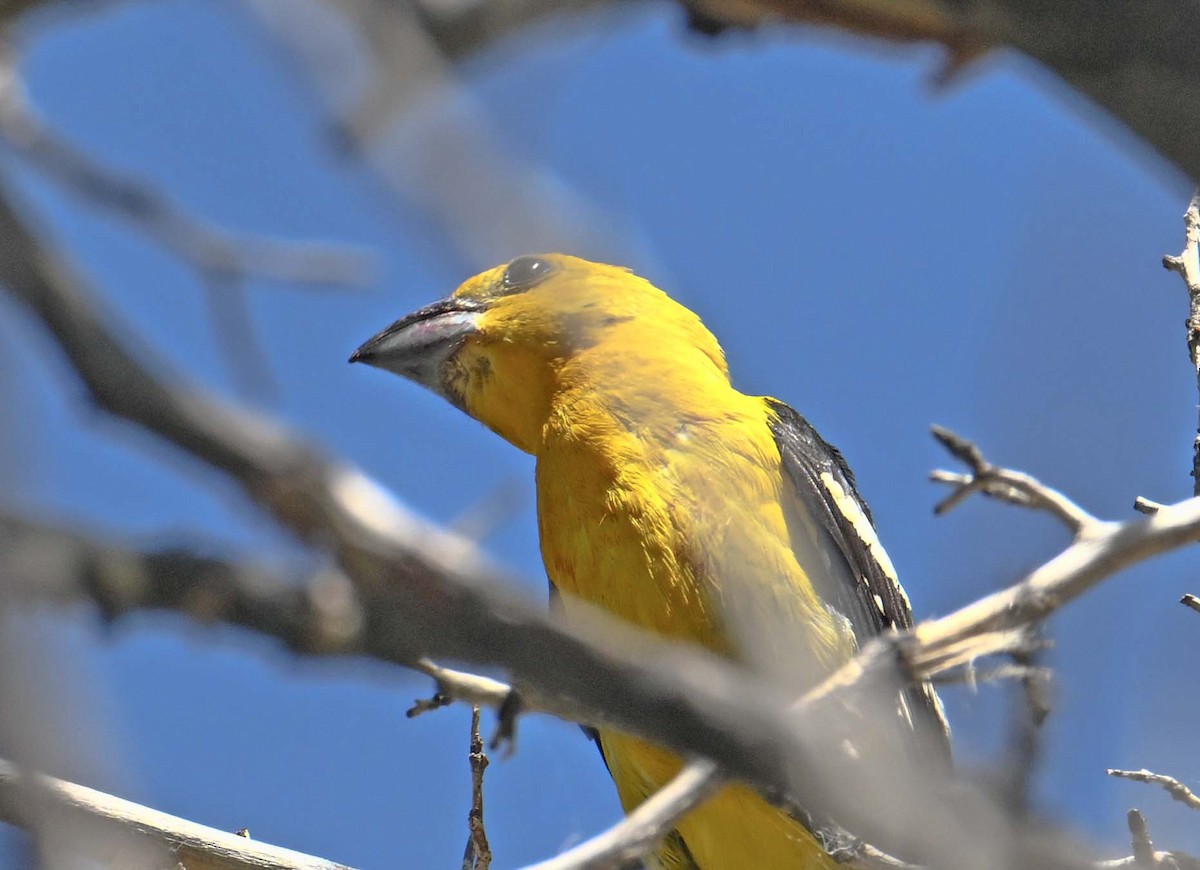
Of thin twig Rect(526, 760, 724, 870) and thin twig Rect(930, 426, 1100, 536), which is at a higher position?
thin twig Rect(930, 426, 1100, 536)

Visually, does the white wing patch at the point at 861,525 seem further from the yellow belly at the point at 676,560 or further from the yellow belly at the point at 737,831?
the yellow belly at the point at 737,831

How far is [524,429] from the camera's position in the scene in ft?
18.4

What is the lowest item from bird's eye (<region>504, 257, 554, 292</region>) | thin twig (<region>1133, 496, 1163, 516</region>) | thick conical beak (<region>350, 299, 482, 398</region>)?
thin twig (<region>1133, 496, 1163, 516</region>)

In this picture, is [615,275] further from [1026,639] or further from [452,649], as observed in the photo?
[452,649]

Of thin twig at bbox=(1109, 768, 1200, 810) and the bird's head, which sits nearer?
thin twig at bbox=(1109, 768, 1200, 810)

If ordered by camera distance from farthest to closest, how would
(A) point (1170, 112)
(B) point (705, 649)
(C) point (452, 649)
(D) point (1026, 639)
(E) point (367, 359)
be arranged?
1. (E) point (367, 359)
2. (B) point (705, 649)
3. (D) point (1026, 639)
4. (A) point (1170, 112)
5. (C) point (452, 649)

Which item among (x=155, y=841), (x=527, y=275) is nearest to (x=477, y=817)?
(x=155, y=841)

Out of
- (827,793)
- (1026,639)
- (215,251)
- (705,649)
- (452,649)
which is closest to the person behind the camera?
(452,649)

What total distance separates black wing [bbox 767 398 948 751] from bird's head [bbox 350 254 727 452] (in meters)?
0.67

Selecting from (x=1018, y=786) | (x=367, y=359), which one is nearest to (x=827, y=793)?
(x=1018, y=786)

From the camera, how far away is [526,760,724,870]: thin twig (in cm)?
254

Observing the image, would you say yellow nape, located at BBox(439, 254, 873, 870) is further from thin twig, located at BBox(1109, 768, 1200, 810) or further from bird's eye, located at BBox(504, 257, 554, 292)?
thin twig, located at BBox(1109, 768, 1200, 810)

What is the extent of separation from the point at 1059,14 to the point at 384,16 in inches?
42.1

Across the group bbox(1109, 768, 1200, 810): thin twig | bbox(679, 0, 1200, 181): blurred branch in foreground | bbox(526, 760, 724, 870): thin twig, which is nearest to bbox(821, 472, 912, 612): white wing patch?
bbox(1109, 768, 1200, 810): thin twig
